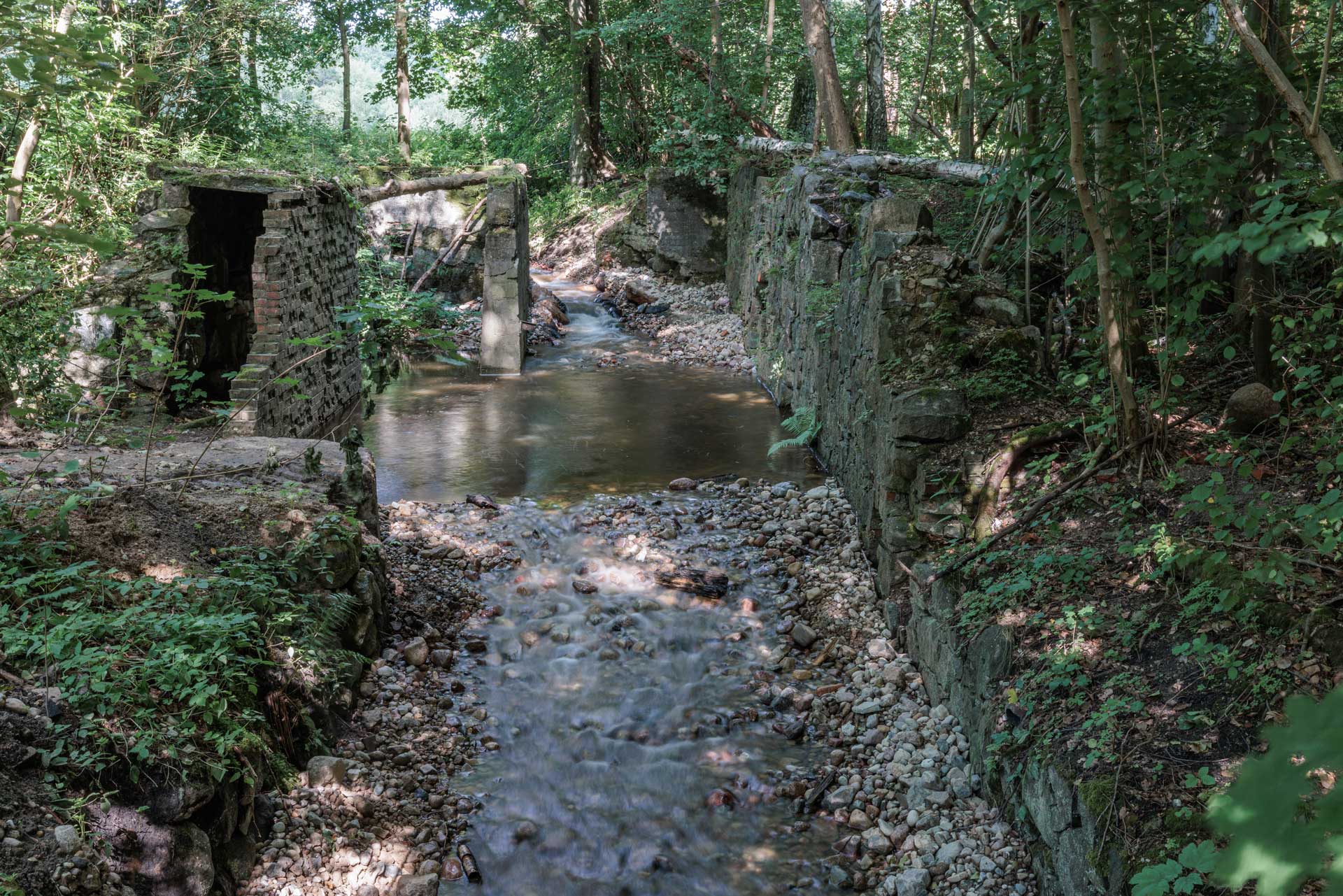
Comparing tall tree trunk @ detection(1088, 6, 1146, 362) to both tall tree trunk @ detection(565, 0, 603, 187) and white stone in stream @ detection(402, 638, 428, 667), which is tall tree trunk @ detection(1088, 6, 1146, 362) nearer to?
white stone in stream @ detection(402, 638, 428, 667)

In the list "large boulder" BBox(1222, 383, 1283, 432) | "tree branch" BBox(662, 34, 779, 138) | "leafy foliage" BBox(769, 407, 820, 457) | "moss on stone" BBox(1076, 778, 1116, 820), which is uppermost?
"tree branch" BBox(662, 34, 779, 138)

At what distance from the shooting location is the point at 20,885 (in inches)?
110

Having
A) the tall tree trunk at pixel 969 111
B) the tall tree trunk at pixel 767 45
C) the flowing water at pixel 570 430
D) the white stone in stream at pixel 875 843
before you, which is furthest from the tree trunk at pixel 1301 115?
the tall tree trunk at pixel 767 45

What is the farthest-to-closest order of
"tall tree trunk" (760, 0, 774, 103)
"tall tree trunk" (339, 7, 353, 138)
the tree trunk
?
"tall tree trunk" (339, 7, 353, 138), "tall tree trunk" (760, 0, 774, 103), the tree trunk

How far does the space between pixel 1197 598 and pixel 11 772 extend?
177 inches

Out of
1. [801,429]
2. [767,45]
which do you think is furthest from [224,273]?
[767,45]

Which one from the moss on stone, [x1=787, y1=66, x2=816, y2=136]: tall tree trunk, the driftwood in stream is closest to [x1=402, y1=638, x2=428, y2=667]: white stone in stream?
the driftwood in stream

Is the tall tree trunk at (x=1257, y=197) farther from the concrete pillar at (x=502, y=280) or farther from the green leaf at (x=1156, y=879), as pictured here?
the concrete pillar at (x=502, y=280)

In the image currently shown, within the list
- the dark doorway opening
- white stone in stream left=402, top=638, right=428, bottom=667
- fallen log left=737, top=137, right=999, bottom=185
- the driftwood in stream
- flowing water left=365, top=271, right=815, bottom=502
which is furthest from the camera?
the dark doorway opening

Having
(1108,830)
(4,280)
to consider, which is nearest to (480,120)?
(4,280)

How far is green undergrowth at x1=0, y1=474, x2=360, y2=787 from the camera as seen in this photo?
3.47m

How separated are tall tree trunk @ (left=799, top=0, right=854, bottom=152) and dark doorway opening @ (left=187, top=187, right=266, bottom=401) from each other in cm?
773

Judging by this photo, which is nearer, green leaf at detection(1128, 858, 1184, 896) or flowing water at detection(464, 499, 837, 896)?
green leaf at detection(1128, 858, 1184, 896)

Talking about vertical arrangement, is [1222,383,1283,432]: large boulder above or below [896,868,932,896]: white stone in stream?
above
